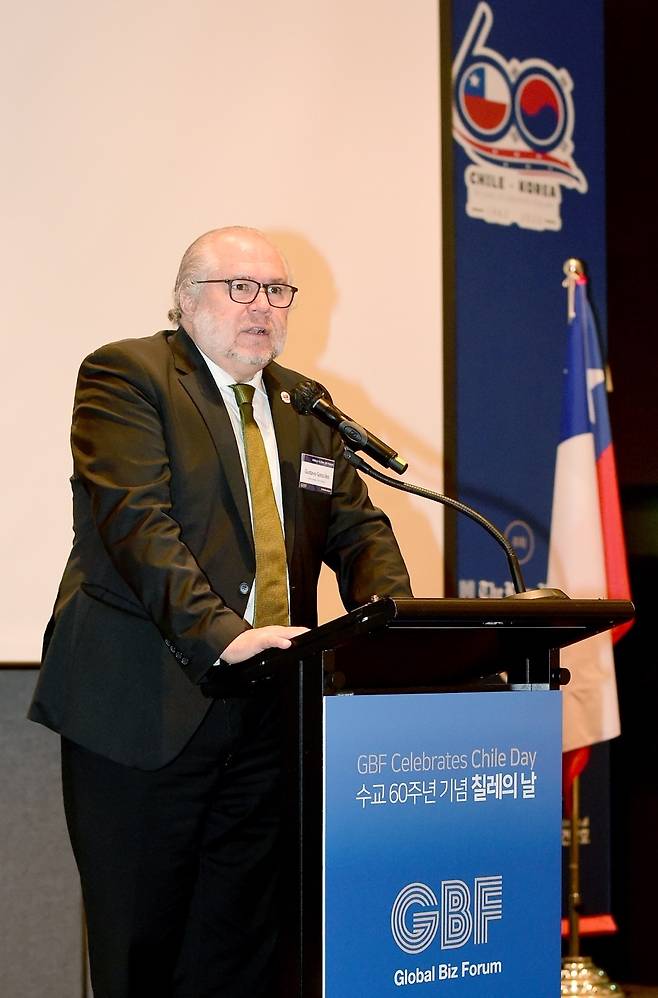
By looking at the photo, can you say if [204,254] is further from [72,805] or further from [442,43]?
[442,43]

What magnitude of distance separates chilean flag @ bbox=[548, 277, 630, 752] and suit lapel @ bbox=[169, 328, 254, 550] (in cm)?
195

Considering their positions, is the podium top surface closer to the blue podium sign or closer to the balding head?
the blue podium sign

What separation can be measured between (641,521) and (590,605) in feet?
8.98

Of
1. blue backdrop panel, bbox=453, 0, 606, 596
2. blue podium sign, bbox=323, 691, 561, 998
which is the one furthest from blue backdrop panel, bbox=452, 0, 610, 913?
blue podium sign, bbox=323, 691, 561, 998

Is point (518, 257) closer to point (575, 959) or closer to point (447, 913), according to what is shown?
point (575, 959)

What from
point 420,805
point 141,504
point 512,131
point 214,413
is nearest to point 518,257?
point 512,131

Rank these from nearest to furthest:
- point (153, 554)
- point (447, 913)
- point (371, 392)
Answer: point (447, 913) < point (153, 554) < point (371, 392)

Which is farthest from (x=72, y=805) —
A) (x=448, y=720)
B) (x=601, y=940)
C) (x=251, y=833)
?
(x=601, y=940)

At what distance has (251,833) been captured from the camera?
7.63 feet

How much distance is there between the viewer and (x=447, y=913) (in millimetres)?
1796

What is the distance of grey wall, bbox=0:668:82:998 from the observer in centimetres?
350

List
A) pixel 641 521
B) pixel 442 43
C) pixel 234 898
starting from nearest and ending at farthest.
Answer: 1. pixel 234 898
2. pixel 442 43
3. pixel 641 521

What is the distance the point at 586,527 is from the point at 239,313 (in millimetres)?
1979

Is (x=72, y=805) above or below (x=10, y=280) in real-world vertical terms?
below
